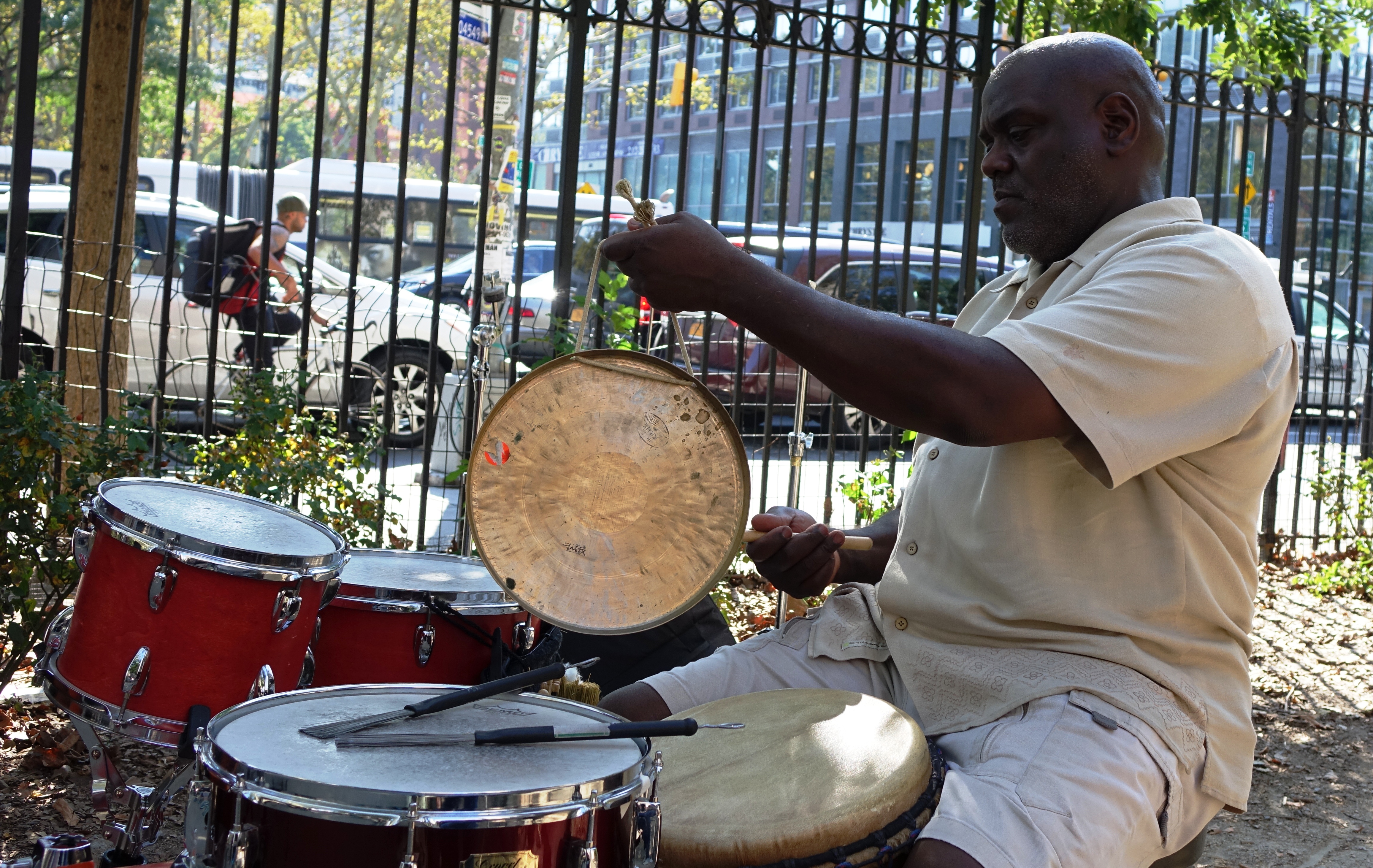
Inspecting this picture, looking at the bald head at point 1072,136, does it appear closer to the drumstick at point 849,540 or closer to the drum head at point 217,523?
the drumstick at point 849,540

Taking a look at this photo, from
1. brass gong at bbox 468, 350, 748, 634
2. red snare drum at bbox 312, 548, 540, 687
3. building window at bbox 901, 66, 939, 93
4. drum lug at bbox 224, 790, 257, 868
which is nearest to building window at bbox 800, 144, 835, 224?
building window at bbox 901, 66, 939, 93

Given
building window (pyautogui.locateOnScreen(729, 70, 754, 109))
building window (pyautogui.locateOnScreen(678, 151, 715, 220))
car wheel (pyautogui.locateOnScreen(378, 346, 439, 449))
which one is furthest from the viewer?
building window (pyautogui.locateOnScreen(678, 151, 715, 220))

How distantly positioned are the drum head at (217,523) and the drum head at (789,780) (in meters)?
0.82

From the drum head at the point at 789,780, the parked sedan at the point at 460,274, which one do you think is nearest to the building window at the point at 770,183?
the parked sedan at the point at 460,274

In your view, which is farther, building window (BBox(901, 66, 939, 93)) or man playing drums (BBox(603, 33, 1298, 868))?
building window (BBox(901, 66, 939, 93))

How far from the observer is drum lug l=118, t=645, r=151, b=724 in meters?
2.32

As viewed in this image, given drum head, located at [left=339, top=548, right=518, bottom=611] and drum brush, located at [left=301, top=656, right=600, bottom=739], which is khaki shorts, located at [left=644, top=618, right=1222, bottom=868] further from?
drum head, located at [left=339, top=548, right=518, bottom=611]

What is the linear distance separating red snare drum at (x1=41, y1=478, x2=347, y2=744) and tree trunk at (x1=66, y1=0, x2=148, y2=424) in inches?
111

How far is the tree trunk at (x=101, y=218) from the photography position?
5.18m

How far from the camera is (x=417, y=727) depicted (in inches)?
70.2

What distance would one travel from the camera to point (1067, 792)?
1.84m

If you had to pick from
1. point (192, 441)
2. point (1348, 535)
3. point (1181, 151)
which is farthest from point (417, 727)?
point (1181, 151)

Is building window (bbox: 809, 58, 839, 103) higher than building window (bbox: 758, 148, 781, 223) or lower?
higher

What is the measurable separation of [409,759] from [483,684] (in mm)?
490
